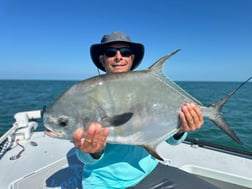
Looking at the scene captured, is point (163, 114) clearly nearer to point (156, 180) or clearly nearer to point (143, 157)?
point (143, 157)

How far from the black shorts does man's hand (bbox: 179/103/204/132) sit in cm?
67

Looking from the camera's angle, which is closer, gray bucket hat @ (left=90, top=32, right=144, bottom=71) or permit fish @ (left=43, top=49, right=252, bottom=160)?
permit fish @ (left=43, top=49, right=252, bottom=160)

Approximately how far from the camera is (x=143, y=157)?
1899mm

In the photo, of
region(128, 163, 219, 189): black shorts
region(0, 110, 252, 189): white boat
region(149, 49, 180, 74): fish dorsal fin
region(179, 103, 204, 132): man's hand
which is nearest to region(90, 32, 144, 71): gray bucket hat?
region(149, 49, 180, 74): fish dorsal fin

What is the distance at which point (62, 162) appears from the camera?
2.85 metres

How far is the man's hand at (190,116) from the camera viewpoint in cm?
160

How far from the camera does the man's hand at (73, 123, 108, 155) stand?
137cm

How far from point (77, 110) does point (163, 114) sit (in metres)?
0.57

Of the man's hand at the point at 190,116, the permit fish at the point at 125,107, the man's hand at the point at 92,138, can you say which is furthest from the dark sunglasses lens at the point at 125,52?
the man's hand at the point at 92,138

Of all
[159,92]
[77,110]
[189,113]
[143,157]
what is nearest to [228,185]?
[143,157]

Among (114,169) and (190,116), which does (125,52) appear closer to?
(190,116)

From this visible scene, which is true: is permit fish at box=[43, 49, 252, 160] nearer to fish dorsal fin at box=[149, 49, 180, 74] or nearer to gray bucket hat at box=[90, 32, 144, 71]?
fish dorsal fin at box=[149, 49, 180, 74]

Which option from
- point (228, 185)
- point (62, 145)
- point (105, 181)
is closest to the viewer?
point (105, 181)

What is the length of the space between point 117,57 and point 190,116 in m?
0.74
